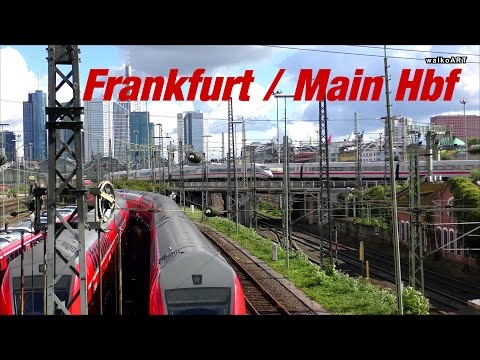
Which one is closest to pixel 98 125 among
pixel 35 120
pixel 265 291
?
pixel 35 120

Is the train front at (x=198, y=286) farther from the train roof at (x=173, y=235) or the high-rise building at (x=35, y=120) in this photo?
the high-rise building at (x=35, y=120)

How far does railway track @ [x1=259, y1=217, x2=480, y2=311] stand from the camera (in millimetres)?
10734

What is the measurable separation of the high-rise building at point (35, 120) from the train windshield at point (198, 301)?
5.88 feet

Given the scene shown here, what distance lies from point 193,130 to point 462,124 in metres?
4.21

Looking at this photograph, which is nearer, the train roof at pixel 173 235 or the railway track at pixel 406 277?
the train roof at pixel 173 235

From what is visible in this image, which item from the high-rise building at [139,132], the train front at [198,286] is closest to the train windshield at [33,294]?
the train front at [198,286]

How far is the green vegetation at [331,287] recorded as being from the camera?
7.36m

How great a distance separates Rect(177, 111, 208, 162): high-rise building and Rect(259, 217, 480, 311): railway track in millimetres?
3214
